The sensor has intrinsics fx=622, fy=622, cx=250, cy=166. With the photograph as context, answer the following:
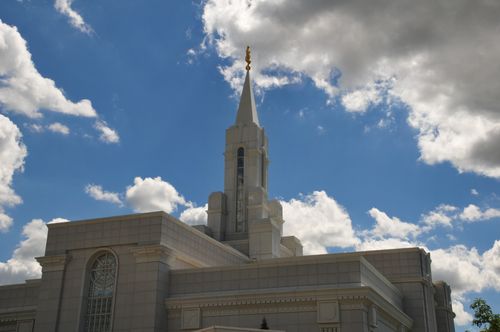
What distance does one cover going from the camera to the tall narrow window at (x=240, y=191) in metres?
51.8

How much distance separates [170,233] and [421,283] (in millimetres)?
16900

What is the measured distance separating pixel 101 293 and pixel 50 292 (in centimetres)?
318

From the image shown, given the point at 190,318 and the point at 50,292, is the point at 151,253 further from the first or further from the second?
the point at 50,292

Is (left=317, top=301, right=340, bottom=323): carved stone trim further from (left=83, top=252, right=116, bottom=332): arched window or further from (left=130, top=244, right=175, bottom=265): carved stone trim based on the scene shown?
(left=83, top=252, right=116, bottom=332): arched window

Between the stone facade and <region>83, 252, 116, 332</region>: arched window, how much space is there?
6 cm

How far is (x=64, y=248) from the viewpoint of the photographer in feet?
118

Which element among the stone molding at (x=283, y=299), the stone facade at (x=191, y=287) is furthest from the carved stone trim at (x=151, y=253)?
the stone molding at (x=283, y=299)

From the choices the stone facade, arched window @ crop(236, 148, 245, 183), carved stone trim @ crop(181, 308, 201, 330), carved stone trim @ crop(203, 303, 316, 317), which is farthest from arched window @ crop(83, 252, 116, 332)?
arched window @ crop(236, 148, 245, 183)

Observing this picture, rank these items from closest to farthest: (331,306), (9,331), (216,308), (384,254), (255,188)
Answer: (331,306)
(216,308)
(9,331)
(384,254)
(255,188)

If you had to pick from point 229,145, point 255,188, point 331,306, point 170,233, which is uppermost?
point 229,145

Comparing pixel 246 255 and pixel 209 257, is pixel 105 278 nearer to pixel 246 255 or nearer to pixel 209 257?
pixel 209 257

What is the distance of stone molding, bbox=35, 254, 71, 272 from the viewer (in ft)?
117

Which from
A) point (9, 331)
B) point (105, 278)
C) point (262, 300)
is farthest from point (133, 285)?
point (9, 331)

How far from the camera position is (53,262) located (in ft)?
118
